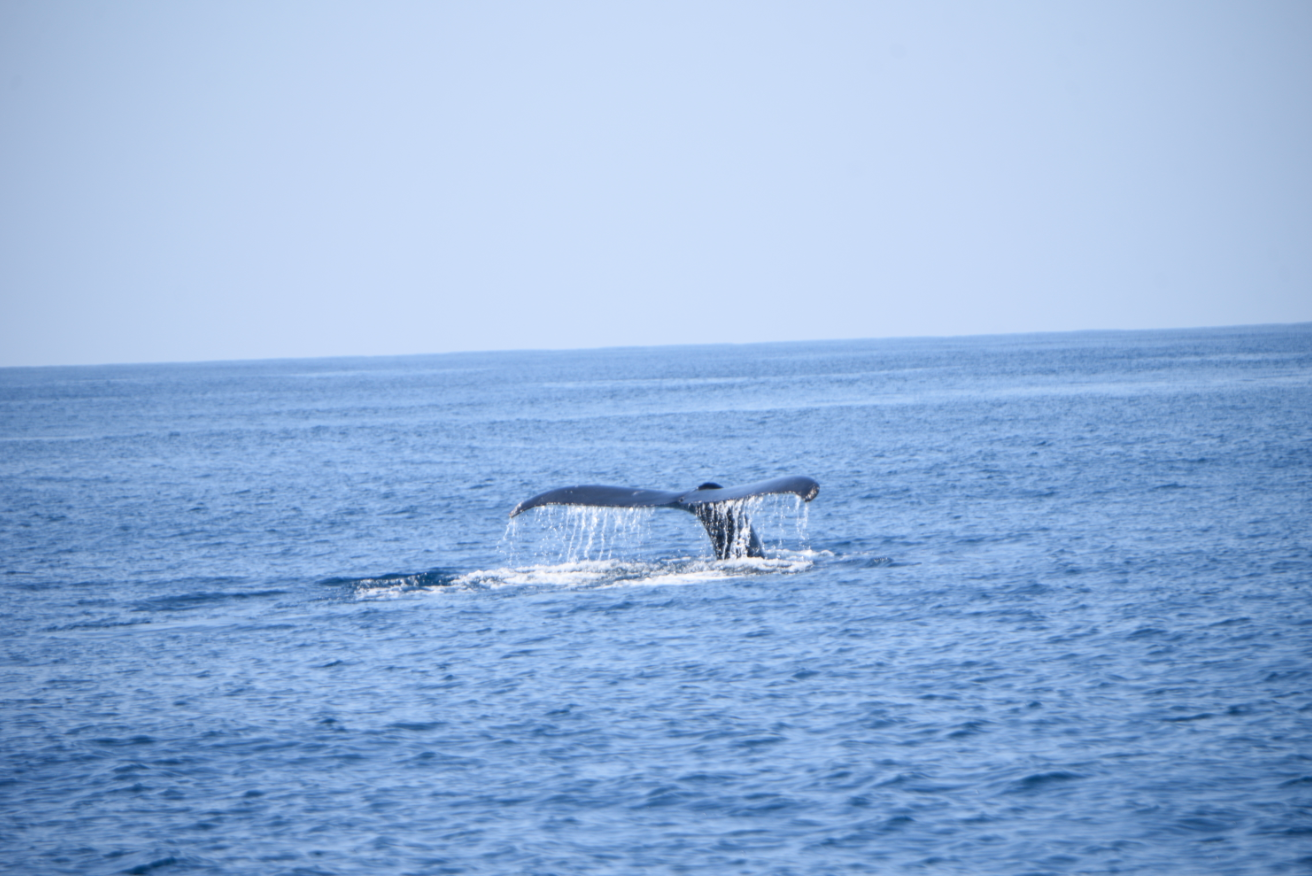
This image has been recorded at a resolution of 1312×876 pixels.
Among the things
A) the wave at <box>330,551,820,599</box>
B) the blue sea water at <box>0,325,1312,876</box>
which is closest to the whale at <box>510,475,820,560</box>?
the blue sea water at <box>0,325,1312,876</box>

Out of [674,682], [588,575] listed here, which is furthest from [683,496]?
[588,575]

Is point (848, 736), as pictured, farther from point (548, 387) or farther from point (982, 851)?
point (548, 387)

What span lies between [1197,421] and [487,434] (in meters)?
37.0

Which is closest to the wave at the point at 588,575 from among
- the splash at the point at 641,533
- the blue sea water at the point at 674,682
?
the blue sea water at the point at 674,682

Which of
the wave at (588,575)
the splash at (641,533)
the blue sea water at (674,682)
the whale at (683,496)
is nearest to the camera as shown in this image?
the blue sea water at (674,682)

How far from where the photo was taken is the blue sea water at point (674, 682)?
13297 millimetres

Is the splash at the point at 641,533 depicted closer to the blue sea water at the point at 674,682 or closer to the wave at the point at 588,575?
the blue sea water at the point at 674,682

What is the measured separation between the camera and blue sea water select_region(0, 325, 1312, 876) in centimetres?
1330

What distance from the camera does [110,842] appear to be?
1347 cm

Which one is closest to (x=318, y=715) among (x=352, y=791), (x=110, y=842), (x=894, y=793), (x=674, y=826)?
(x=352, y=791)

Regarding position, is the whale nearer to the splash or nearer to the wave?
the splash

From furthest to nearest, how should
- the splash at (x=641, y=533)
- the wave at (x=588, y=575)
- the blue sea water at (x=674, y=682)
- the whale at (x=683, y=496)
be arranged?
the splash at (x=641, y=533)
the wave at (x=588, y=575)
the whale at (x=683, y=496)
the blue sea water at (x=674, y=682)

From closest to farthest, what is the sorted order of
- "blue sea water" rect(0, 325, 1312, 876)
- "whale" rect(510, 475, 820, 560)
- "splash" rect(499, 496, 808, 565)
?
"blue sea water" rect(0, 325, 1312, 876)
"whale" rect(510, 475, 820, 560)
"splash" rect(499, 496, 808, 565)

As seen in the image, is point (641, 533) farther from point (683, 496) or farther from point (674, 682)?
point (674, 682)
